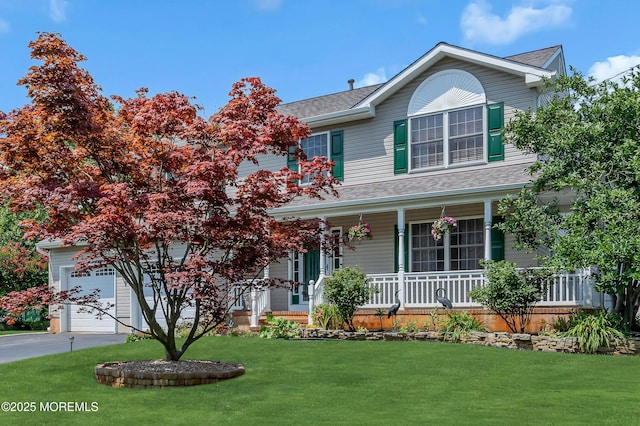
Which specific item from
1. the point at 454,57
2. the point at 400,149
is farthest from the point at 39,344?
the point at 454,57

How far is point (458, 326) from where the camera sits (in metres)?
14.5

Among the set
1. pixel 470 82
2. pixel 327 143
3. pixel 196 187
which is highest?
pixel 470 82

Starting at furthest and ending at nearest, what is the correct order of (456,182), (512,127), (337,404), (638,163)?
(456,182) → (512,127) → (638,163) → (337,404)

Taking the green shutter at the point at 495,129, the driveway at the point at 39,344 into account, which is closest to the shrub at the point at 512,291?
the green shutter at the point at 495,129

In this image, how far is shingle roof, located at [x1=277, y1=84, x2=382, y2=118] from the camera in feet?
68.3

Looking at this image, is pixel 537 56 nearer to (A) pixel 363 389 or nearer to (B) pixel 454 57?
(B) pixel 454 57

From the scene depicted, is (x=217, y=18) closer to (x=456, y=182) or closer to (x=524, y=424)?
(x=456, y=182)

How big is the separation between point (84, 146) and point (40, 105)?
946 mm

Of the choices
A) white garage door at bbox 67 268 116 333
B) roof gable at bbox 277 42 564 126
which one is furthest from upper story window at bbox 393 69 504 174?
white garage door at bbox 67 268 116 333

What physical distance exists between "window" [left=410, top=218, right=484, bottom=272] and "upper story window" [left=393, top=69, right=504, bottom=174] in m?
1.60

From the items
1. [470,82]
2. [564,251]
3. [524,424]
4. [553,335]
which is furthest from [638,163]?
[524,424]

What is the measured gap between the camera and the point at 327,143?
2009 centimetres

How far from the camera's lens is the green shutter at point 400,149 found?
18422 mm

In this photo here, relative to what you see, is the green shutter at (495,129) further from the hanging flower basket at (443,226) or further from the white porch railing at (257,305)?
the white porch railing at (257,305)
